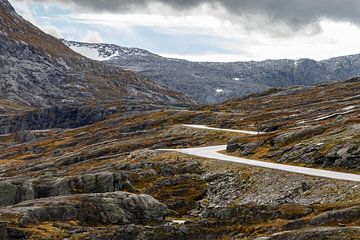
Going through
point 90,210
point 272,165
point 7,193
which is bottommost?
point 7,193

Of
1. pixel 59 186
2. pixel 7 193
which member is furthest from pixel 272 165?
pixel 7 193

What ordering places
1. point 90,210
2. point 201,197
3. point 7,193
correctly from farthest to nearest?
point 201,197
point 7,193
point 90,210

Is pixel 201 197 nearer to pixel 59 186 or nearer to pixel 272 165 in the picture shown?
pixel 272 165

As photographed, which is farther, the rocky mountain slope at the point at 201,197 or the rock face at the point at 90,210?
the rock face at the point at 90,210

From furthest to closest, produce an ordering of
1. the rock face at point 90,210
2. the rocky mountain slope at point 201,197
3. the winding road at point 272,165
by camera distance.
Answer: the winding road at point 272,165, the rock face at point 90,210, the rocky mountain slope at point 201,197

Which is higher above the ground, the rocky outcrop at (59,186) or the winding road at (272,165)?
the winding road at (272,165)

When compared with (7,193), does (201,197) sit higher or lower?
lower

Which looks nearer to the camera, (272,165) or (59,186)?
(59,186)

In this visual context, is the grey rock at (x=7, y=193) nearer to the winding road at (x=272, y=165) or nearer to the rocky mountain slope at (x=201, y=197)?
the rocky mountain slope at (x=201, y=197)

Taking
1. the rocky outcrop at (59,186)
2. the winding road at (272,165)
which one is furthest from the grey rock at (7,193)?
the winding road at (272,165)

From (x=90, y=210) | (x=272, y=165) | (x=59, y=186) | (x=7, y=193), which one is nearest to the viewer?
(x=90, y=210)

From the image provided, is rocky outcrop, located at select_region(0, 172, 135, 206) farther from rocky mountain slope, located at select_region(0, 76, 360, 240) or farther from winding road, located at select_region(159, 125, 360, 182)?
winding road, located at select_region(159, 125, 360, 182)

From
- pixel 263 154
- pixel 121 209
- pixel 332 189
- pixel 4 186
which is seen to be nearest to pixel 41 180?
pixel 4 186

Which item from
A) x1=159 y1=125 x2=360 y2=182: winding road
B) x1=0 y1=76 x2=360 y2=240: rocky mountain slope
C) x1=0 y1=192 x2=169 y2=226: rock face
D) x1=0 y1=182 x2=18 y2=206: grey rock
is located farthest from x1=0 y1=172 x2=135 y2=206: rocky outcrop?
x1=159 y1=125 x2=360 y2=182: winding road
